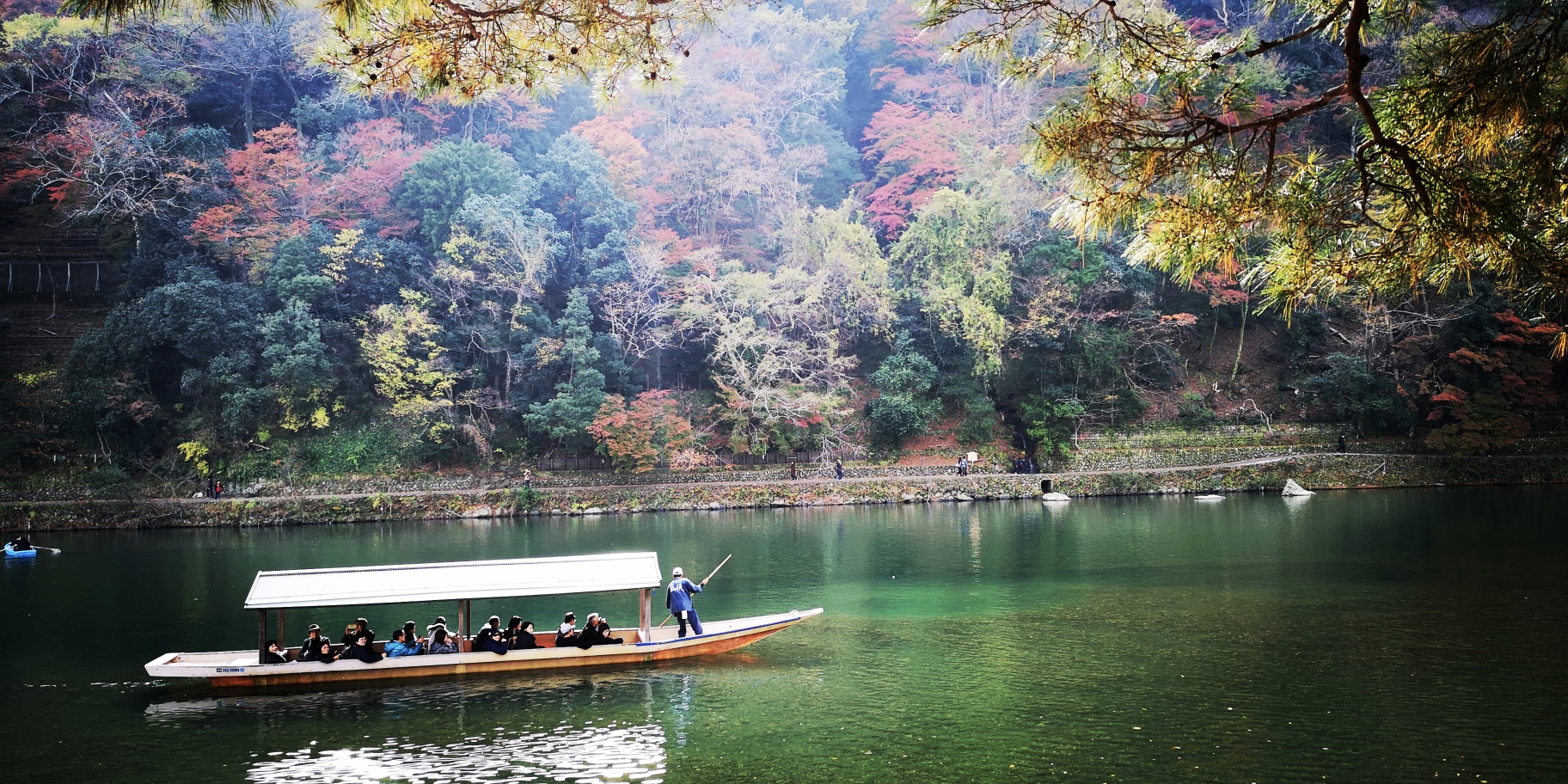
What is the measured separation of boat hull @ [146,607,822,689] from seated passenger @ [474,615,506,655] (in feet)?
0.35

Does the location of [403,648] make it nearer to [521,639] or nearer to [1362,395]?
[521,639]

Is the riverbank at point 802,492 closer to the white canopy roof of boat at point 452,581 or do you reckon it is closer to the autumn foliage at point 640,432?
the autumn foliage at point 640,432

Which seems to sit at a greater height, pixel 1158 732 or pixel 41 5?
pixel 41 5

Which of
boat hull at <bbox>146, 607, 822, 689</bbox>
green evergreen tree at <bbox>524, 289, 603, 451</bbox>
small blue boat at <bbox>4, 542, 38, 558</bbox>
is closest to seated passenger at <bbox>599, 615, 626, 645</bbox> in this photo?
boat hull at <bbox>146, 607, 822, 689</bbox>

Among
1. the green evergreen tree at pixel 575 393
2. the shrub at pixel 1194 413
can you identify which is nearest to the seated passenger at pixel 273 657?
the green evergreen tree at pixel 575 393

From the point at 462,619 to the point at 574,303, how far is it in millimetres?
21290

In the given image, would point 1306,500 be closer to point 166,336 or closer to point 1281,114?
point 1281,114

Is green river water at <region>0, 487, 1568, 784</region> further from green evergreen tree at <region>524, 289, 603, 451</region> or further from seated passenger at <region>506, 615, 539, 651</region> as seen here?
green evergreen tree at <region>524, 289, 603, 451</region>

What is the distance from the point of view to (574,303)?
32.1m

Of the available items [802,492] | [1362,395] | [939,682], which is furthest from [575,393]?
[1362,395]

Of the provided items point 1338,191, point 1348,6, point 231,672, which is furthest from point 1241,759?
point 231,672

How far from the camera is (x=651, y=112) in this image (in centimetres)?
4125

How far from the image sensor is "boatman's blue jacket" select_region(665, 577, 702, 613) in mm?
11953

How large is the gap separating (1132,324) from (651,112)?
21040mm
